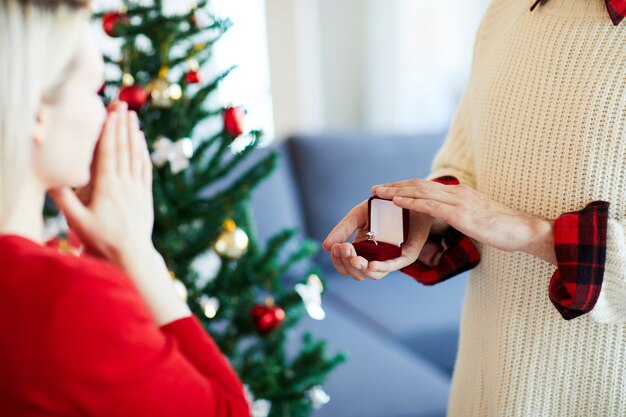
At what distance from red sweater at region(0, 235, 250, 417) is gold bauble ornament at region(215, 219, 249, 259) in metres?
0.87

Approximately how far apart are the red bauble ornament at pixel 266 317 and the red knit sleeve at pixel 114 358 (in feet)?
2.81

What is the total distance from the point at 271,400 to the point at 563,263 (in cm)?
96

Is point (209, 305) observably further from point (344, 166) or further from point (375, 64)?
point (375, 64)

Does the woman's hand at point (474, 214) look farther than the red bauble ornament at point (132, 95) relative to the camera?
No

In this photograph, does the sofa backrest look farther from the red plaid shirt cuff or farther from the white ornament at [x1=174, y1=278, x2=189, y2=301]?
the red plaid shirt cuff

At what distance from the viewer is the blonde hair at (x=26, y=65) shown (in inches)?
23.6

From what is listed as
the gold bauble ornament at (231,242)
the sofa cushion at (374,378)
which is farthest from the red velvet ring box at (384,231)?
the sofa cushion at (374,378)

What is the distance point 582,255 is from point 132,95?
3.10 ft

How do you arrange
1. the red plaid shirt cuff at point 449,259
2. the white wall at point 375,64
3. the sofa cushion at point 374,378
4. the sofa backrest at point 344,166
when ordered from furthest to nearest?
the white wall at point 375,64 < the sofa backrest at point 344,166 < the sofa cushion at point 374,378 < the red plaid shirt cuff at point 449,259

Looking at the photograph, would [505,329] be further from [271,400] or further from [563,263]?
[271,400]

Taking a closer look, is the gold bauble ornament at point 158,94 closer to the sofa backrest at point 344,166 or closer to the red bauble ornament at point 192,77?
the red bauble ornament at point 192,77

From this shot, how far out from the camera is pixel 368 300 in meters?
2.47

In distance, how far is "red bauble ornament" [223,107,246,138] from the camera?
1.42 metres

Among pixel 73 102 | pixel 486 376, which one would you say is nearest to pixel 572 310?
pixel 486 376
